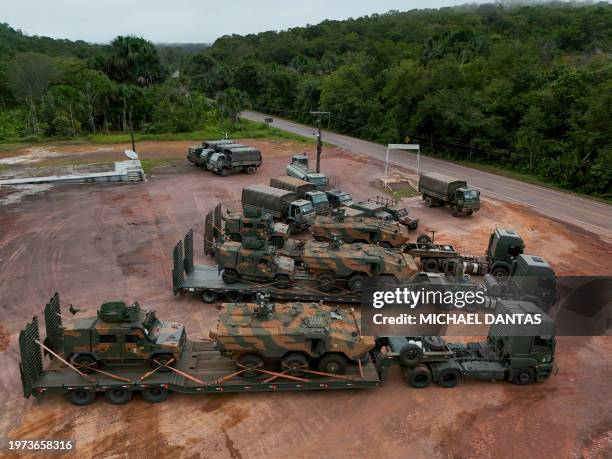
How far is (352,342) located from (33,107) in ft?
203

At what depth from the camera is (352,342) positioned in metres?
14.3

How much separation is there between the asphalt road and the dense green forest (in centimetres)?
307

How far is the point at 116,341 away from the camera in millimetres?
13875

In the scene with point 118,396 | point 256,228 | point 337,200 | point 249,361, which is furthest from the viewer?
point 337,200

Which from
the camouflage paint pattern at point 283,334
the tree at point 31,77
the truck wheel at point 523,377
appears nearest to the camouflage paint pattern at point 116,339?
the camouflage paint pattern at point 283,334

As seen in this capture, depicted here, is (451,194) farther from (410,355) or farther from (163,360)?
(163,360)

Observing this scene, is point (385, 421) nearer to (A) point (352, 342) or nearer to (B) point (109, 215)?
(A) point (352, 342)

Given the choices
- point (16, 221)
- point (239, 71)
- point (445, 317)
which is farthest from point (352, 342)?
point (239, 71)

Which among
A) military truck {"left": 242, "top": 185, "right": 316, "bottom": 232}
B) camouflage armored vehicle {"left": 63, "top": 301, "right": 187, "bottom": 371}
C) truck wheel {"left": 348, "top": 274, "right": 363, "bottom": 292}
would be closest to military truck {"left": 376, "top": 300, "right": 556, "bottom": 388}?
truck wheel {"left": 348, "top": 274, "right": 363, "bottom": 292}

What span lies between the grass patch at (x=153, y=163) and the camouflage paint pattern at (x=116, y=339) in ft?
102

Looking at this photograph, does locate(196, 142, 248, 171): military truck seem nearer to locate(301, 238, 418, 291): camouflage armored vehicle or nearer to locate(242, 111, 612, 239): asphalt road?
locate(242, 111, 612, 239): asphalt road

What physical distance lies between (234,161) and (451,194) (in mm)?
18868

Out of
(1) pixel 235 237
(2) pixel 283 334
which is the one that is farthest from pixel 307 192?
(2) pixel 283 334

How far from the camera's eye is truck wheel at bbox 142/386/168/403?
13867 mm
